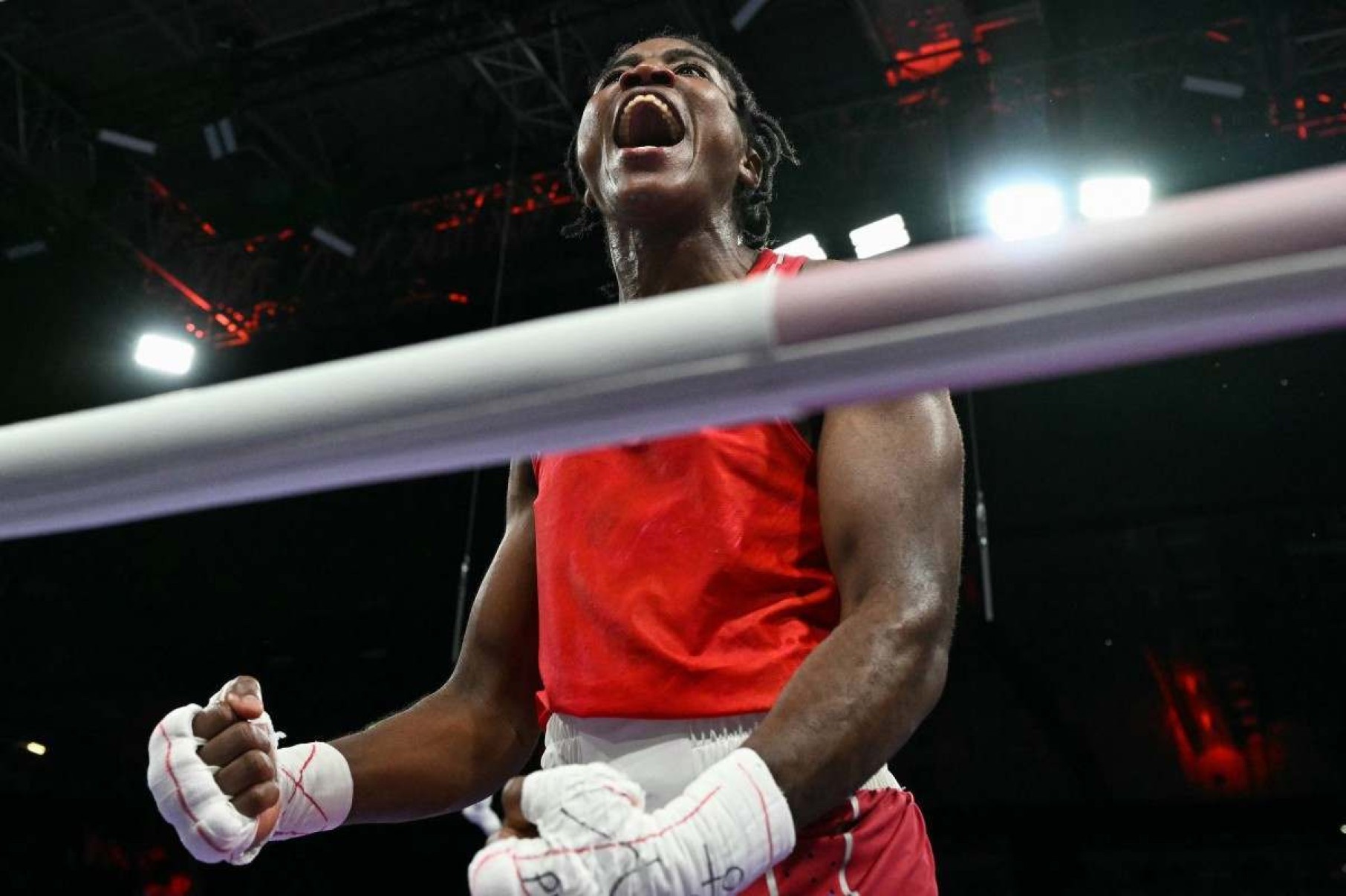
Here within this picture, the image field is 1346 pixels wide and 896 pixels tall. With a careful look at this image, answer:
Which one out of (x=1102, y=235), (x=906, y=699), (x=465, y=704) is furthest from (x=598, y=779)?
(x=465, y=704)

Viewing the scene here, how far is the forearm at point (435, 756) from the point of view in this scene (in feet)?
3.93

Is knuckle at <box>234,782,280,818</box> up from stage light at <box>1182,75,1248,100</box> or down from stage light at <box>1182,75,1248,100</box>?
down

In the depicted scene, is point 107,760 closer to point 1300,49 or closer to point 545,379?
point 1300,49

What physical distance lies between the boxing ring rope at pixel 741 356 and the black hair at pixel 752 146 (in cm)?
110

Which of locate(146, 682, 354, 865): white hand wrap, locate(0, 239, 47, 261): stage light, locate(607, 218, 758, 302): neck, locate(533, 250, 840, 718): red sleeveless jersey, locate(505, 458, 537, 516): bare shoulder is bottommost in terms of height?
locate(146, 682, 354, 865): white hand wrap

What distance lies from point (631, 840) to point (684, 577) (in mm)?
382

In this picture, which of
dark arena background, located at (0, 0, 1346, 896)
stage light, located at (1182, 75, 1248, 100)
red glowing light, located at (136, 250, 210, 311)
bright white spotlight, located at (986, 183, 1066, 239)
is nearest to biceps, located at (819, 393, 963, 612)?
dark arena background, located at (0, 0, 1346, 896)

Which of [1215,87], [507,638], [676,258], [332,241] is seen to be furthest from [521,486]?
[332,241]

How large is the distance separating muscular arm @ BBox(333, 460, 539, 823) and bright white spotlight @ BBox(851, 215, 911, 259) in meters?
3.82

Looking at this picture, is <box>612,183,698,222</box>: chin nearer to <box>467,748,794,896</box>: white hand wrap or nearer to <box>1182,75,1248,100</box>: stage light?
<box>467,748,794,896</box>: white hand wrap

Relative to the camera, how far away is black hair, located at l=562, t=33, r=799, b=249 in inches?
68.1

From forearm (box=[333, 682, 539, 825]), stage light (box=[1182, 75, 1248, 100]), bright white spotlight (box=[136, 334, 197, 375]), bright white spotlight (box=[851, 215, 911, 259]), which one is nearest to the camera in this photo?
forearm (box=[333, 682, 539, 825])

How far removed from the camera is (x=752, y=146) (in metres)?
1.75

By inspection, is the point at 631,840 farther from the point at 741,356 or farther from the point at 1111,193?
the point at 1111,193
